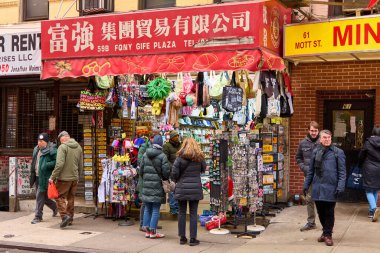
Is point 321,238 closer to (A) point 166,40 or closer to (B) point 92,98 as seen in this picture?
(A) point 166,40

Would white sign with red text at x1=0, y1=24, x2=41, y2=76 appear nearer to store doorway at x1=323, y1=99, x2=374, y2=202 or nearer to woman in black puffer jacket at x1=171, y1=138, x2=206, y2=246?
woman in black puffer jacket at x1=171, y1=138, x2=206, y2=246

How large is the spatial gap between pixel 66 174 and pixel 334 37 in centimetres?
576

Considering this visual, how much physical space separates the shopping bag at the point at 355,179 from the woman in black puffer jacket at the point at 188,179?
409 cm

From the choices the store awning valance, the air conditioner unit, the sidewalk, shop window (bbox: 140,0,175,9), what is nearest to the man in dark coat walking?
the sidewalk

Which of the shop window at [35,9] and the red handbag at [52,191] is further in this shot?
the shop window at [35,9]

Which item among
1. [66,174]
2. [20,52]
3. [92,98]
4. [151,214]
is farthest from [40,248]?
[20,52]

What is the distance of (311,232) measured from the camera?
903cm

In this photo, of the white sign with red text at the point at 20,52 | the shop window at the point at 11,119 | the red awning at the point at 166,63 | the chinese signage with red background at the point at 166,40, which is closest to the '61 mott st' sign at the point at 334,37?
the chinese signage with red background at the point at 166,40

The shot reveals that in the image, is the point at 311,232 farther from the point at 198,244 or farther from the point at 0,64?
the point at 0,64

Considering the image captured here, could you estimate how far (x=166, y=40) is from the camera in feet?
31.9

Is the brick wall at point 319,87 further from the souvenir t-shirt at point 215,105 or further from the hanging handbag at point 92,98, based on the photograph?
the hanging handbag at point 92,98

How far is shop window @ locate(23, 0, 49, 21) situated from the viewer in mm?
14422

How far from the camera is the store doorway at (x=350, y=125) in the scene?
1112 cm

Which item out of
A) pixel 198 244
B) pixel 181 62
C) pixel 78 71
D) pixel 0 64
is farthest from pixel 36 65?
pixel 198 244
